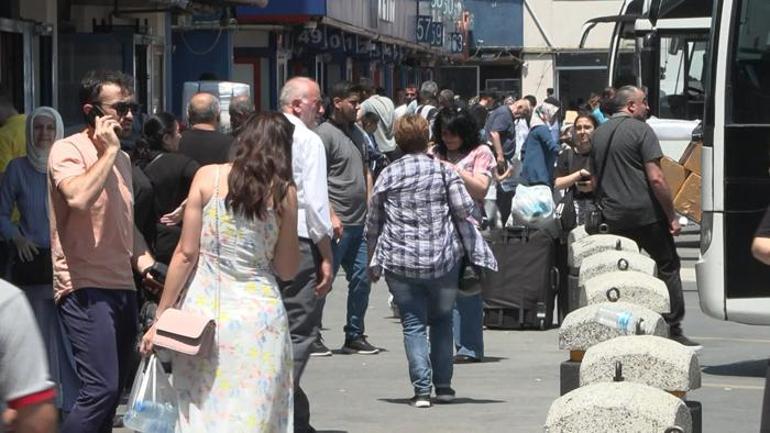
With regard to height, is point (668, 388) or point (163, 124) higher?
point (163, 124)

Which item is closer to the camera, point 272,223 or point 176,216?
point 272,223

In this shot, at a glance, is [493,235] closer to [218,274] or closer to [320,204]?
[320,204]

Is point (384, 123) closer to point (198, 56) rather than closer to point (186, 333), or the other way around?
point (198, 56)

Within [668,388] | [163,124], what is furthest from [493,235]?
[668,388]

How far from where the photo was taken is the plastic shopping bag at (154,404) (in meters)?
6.98

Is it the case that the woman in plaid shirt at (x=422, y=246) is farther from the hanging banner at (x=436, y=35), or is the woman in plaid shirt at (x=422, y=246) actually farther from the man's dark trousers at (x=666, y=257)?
the hanging banner at (x=436, y=35)

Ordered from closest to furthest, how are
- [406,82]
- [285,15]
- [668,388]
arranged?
[668,388] → [285,15] → [406,82]

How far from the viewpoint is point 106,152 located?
24.4ft

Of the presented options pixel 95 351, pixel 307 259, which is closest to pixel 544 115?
pixel 307 259

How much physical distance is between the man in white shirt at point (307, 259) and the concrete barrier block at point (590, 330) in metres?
1.19

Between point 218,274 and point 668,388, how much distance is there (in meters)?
1.90

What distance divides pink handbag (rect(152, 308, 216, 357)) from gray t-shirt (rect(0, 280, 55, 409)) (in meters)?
2.98

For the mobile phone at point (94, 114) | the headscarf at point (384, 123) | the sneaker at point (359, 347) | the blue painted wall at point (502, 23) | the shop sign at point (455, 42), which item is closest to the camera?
the mobile phone at point (94, 114)


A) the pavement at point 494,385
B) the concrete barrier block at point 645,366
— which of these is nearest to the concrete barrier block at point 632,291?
the pavement at point 494,385
